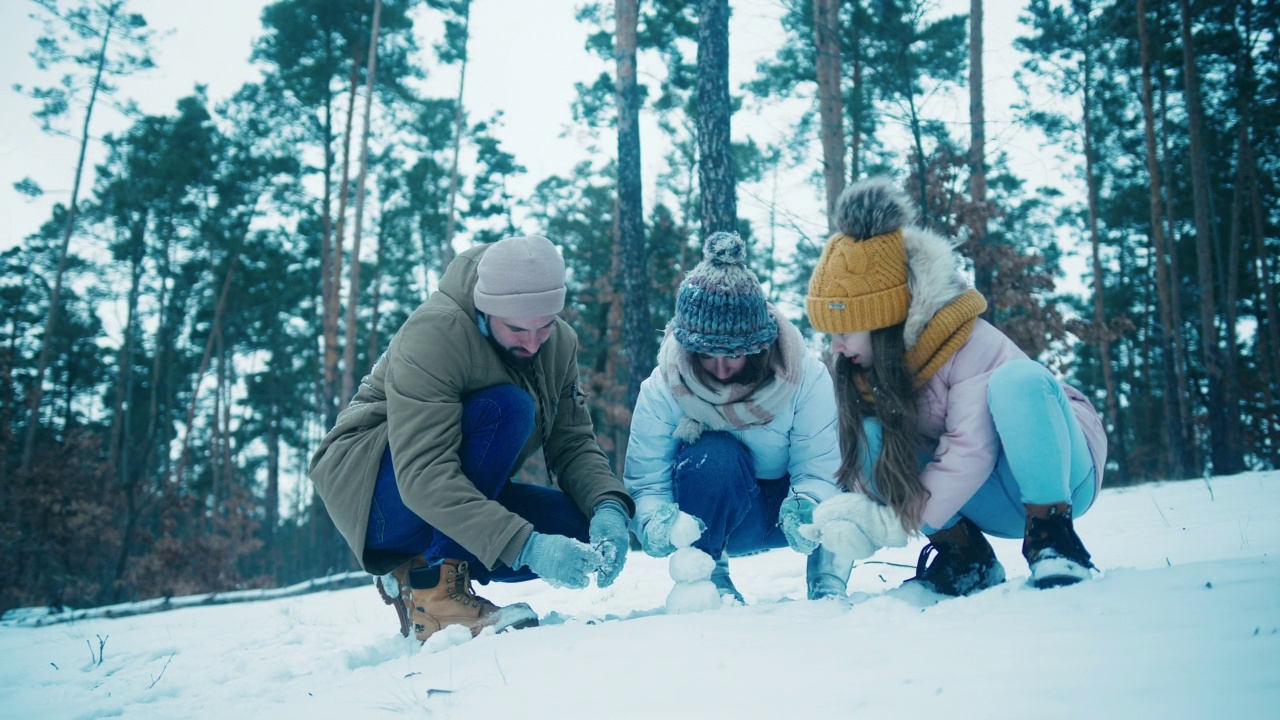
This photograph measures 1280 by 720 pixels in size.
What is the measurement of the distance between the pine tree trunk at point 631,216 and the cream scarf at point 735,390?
3978 mm

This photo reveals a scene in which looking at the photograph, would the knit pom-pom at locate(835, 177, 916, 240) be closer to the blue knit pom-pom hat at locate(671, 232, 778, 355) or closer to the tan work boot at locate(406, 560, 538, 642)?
the blue knit pom-pom hat at locate(671, 232, 778, 355)

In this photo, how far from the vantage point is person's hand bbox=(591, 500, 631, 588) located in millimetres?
1929

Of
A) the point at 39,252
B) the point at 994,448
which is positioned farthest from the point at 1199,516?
the point at 39,252

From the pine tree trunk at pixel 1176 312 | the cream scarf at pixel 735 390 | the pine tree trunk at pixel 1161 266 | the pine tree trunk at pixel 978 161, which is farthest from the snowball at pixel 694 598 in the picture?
the pine tree trunk at pixel 1176 312

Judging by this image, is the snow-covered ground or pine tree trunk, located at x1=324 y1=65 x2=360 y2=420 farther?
pine tree trunk, located at x1=324 y1=65 x2=360 y2=420

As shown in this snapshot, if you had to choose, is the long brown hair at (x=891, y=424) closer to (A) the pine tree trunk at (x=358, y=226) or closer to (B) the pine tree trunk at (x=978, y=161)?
(B) the pine tree trunk at (x=978, y=161)

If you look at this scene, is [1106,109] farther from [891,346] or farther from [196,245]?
[196,245]

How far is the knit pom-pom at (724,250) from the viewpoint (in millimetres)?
2086

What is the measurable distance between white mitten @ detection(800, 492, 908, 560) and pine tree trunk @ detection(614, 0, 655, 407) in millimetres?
4413

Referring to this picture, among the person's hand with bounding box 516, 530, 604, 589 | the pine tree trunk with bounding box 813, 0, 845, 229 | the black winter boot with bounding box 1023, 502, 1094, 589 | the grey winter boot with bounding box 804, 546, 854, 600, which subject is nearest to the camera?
the black winter boot with bounding box 1023, 502, 1094, 589

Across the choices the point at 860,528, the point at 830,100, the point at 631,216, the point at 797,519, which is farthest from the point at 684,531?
the point at 830,100

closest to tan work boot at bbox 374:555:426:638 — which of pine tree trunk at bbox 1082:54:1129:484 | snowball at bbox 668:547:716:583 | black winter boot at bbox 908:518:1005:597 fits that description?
snowball at bbox 668:547:716:583

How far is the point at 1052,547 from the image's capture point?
155 centimetres

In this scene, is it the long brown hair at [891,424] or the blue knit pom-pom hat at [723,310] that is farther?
the blue knit pom-pom hat at [723,310]
